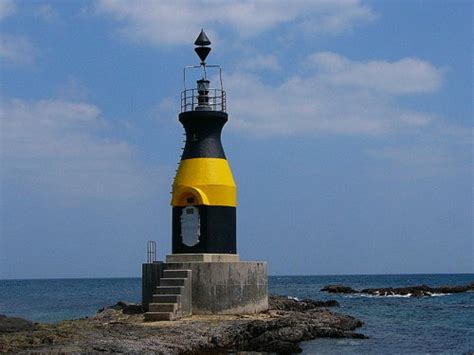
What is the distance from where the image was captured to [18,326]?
1894cm

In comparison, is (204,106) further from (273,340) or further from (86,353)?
(86,353)

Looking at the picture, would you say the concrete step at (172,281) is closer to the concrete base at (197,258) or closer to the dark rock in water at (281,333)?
the concrete base at (197,258)

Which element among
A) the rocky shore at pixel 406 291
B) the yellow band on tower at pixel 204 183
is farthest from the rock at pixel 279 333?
the rocky shore at pixel 406 291

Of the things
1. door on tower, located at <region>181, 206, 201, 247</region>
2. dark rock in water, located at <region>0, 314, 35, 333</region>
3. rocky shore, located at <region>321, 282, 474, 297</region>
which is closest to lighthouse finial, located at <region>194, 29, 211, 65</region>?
door on tower, located at <region>181, 206, 201, 247</region>

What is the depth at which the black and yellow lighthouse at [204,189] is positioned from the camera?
72.8 ft

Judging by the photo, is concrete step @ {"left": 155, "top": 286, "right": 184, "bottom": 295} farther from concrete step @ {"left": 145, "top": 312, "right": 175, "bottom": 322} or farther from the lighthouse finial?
the lighthouse finial

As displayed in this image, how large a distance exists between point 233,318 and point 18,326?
18.2ft

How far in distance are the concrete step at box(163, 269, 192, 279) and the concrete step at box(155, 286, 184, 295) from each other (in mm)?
460

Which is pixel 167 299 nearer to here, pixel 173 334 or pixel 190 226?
pixel 190 226

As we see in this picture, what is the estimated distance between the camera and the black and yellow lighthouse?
2219cm

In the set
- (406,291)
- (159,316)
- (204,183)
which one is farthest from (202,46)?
(406,291)

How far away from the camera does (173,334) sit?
17516 mm

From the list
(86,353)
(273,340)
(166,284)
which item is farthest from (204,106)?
(86,353)

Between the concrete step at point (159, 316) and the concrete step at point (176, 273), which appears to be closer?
the concrete step at point (159, 316)
